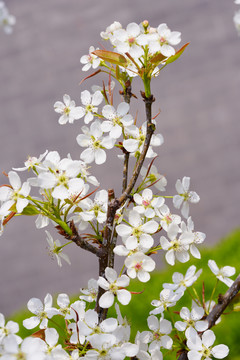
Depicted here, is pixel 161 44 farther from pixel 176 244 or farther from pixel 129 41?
pixel 176 244

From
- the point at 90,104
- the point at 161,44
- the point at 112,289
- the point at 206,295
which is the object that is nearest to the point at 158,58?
the point at 161,44

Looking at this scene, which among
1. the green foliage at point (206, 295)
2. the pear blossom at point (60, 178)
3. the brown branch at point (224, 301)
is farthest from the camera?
the green foliage at point (206, 295)

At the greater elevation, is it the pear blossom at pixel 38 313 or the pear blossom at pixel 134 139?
the pear blossom at pixel 134 139

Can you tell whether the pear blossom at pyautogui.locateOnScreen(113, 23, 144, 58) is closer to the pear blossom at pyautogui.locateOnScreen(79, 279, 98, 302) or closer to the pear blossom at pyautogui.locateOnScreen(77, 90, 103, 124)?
the pear blossom at pyautogui.locateOnScreen(77, 90, 103, 124)

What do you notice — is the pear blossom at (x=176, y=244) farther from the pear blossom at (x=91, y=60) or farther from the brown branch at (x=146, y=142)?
the pear blossom at (x=91, y=60)

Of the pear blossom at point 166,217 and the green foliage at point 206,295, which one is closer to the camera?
the pear blossom at point 166,217

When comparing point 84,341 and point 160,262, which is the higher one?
point 160,262

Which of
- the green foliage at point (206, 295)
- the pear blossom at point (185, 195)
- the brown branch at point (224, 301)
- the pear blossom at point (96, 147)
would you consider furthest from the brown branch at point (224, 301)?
the green foliage at point (206, 295)

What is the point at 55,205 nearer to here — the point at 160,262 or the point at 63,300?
the point at 63,300

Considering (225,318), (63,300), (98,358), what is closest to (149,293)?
(225,318)
